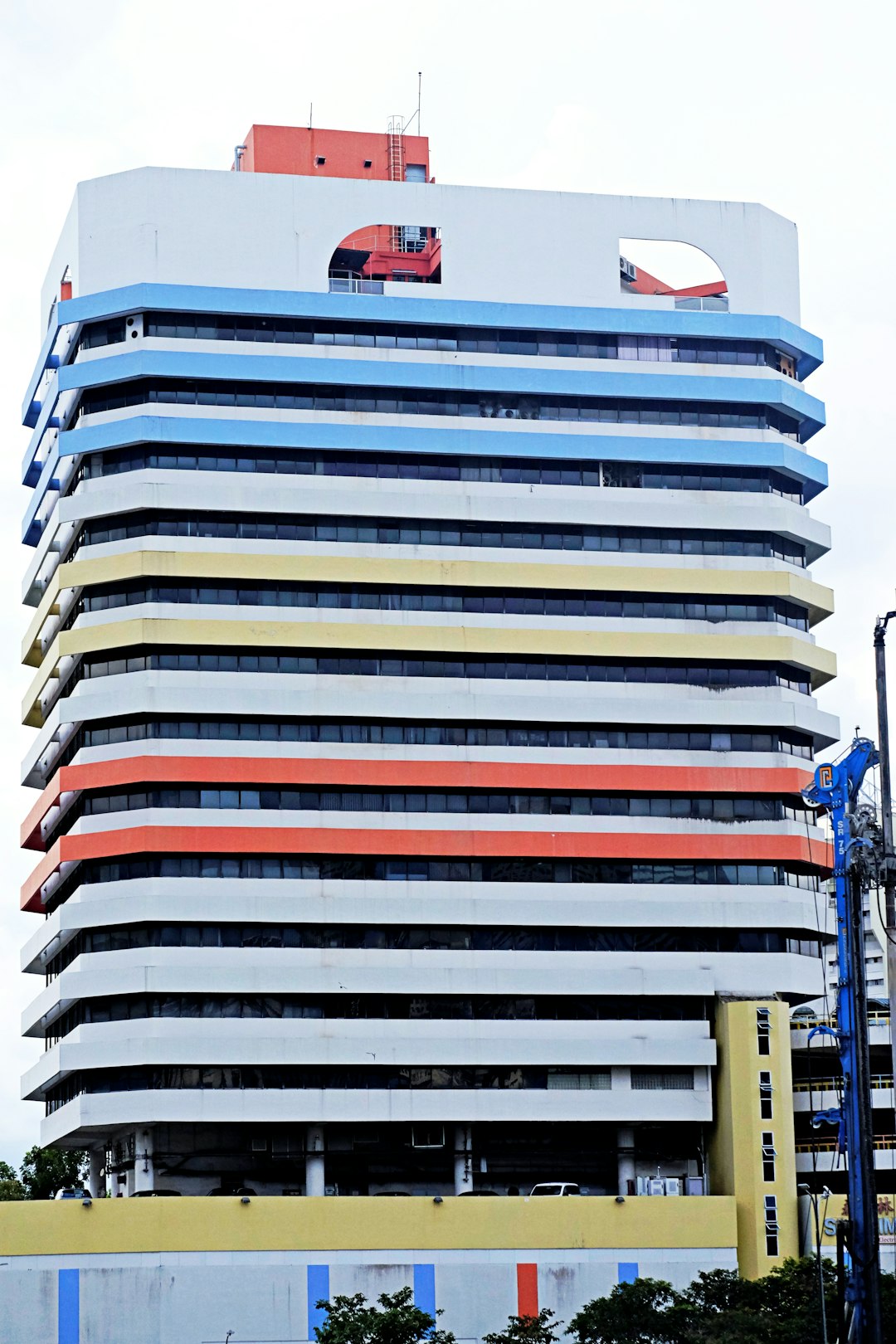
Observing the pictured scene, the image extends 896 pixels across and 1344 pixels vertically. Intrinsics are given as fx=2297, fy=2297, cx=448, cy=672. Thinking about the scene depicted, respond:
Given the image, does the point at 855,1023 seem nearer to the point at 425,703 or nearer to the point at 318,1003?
the point at 318,1003

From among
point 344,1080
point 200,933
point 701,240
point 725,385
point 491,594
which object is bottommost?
point 344,1080

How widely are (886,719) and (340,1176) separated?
48.5 metres

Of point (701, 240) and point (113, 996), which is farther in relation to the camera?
point (701, 240)

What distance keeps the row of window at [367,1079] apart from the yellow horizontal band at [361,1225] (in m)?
6.41

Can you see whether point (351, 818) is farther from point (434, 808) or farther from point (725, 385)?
point (725, 385)

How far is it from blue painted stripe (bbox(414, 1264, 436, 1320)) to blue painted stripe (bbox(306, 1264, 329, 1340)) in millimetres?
4322

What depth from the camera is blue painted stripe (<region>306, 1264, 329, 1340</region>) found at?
4331 inches

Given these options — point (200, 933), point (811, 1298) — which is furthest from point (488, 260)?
point (811, 1298)

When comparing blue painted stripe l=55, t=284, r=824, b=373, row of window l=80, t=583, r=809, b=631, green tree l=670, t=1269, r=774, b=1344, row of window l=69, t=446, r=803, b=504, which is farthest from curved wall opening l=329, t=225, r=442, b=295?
green tree l=670, t=1269, r=774, b=1344

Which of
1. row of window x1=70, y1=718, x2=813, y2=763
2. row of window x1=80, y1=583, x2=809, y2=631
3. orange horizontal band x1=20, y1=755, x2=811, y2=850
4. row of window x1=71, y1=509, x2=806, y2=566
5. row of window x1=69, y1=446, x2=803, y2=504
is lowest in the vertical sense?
orange horizontal band x1=20, y1=755, x2=811, y2=850

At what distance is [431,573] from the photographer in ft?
403

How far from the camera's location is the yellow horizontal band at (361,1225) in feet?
364

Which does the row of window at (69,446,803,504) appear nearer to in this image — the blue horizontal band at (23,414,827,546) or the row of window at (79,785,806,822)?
the blue horizontal band at (23,414,827,546)

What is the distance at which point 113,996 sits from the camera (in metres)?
117
